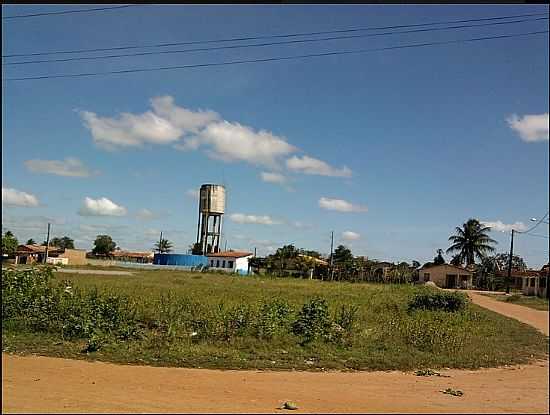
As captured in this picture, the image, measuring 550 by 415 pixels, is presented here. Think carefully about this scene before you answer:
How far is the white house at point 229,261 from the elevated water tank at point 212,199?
776 cm

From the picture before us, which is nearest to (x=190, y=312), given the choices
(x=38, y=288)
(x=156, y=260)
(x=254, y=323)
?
(x=254, y=323)

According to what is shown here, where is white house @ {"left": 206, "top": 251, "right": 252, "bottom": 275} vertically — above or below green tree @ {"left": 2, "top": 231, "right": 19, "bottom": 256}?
below

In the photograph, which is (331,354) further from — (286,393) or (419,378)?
(286,393)

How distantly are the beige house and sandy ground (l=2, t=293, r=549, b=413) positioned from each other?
6292 millimetres

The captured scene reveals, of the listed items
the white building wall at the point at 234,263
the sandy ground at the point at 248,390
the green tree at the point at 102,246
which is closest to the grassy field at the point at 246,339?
the sandy ground at the point at 248,390

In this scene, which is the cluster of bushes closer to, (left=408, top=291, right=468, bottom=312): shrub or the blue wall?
(left=408, top=291, right=468, bottom=312): shrub

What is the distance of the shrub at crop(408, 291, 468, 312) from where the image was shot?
518 inches

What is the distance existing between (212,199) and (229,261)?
33.0 ft

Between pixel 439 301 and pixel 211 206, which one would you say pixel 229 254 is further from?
pixel 439 301

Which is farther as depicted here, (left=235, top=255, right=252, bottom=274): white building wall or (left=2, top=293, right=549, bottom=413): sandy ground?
(left=235, top=255, right=252, bottom=274): white building wall

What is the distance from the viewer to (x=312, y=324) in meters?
9.03

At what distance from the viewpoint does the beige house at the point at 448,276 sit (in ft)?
45.2

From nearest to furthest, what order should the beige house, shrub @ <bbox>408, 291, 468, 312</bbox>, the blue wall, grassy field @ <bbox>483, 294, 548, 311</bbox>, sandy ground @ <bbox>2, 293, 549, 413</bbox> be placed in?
sandy ground @ <bbox>2, 293, 549, 413</bbox> → grassy field @ <bbox>483, 294, 548, 311</bbox> → shrub @ <bbox>408, 291, 468, 312</bbox> → the beige house → the blue wall

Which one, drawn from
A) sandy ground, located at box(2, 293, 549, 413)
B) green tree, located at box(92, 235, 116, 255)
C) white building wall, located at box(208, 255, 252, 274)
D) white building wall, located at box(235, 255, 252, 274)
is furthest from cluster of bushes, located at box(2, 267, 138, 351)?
green tree, located at box(92, 235, 116, 255)
